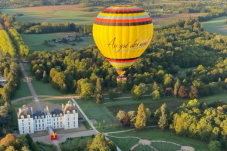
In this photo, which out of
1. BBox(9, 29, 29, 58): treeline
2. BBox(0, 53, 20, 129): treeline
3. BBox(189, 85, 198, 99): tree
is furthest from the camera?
BBox(9, 29, 29, 58): treeline

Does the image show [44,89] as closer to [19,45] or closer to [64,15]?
[19,45]

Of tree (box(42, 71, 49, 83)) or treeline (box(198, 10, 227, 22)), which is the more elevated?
treeline (box(198, 10, 227, 22))

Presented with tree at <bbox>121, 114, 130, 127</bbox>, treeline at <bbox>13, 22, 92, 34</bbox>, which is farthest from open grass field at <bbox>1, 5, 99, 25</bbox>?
tree at <bbox>121, 114, 130, 127</bbox>

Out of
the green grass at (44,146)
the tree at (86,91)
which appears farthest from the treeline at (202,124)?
the green grass at (44,146)

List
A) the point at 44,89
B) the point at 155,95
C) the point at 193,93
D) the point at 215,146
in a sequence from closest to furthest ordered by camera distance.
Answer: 1. the point at 215,146
2. the point at 155,95
3. the point at 193,93
4. the point at 44,89

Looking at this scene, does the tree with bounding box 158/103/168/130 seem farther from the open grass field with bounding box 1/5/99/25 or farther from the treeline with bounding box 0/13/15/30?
the open grass field with bounding box 1/5/99/25

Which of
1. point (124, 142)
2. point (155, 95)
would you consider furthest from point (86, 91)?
point (124, 142)
